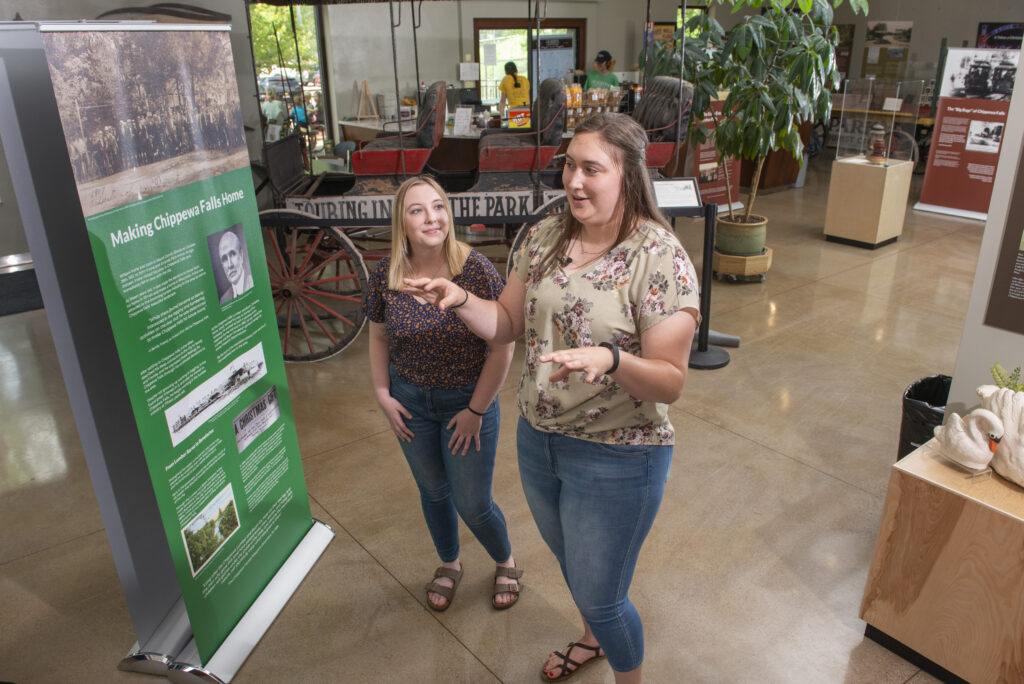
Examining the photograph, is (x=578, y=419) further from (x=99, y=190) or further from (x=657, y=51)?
(x=657, y=51)

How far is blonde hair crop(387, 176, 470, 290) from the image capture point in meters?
2.17

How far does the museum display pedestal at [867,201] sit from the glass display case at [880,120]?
0.14 metres

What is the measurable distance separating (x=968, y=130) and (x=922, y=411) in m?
6.82

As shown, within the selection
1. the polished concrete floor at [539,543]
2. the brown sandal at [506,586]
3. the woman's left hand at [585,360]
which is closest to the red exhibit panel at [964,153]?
the polished concrete floor at [539,543]

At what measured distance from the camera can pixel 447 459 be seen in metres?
2.38

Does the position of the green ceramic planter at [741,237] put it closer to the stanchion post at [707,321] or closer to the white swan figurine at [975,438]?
the stanchion post at [707,321]

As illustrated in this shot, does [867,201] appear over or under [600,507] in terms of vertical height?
under

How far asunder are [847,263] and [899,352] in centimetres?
224

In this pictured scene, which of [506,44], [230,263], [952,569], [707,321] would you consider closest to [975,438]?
[952,569]

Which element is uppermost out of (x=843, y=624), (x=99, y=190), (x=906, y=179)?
(x=99, y=190)

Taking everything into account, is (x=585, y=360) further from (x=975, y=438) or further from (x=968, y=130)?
(x=968, y=130)

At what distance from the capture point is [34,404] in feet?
14.8

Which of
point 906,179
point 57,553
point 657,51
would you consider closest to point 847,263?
point 906,179

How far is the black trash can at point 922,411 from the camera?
287cm
